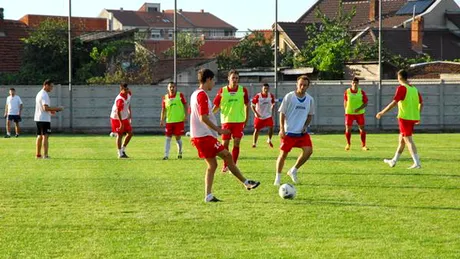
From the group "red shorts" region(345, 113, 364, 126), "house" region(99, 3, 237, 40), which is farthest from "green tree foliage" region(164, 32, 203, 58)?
"red shorts" region(345, 113, 364, 126)

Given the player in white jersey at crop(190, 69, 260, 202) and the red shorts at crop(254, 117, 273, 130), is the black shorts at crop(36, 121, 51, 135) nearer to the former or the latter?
the red shorts at crop(254, 117, 273, 130)

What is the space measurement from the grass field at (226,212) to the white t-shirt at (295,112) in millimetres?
967

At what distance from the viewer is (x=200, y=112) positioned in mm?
12094

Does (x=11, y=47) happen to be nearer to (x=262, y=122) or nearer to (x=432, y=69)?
(x=432, y=69)

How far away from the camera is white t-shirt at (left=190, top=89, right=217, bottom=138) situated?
12062 millimetres

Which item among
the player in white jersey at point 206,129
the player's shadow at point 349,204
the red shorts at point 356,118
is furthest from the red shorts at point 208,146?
the red shorts at point 356,118

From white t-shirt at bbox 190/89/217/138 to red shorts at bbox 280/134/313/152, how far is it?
2.19m

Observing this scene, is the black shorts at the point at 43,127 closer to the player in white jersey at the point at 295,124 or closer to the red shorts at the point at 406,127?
the player in white jersey at the point at 295,124

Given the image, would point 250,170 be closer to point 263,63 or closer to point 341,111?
point 341,111

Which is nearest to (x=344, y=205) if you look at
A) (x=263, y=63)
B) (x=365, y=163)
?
(x=365, y=163)

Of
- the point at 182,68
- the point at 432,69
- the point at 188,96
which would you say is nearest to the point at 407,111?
the point at 188,96

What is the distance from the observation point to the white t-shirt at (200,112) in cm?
1206

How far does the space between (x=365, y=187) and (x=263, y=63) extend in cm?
4390

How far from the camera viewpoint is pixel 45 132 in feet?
68.9
